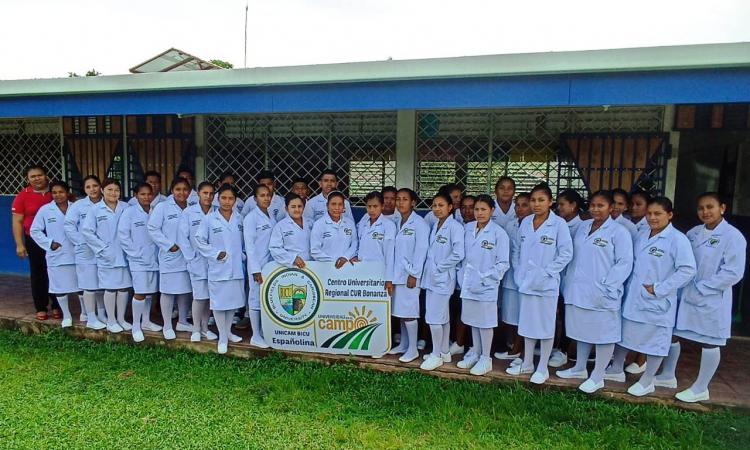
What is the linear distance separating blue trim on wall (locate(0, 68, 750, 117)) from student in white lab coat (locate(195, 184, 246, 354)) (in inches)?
35.1

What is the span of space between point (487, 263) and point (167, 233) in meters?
2.73

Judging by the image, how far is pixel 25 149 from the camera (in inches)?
278

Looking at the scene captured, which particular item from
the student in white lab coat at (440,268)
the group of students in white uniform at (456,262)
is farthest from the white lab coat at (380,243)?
the student in white lab coat at (440,268)

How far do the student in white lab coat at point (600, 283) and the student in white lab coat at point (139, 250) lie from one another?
3.54 metres

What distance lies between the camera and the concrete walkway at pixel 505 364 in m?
3.44

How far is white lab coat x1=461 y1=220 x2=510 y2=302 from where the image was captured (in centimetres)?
369

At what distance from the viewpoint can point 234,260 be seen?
429cm

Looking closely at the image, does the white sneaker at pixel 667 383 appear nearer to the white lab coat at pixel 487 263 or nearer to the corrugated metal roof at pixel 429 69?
the white lab coat at pixel 487 263

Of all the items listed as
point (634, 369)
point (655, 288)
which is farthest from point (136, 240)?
point (634, 369)

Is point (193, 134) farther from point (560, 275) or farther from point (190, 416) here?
point (560, 275)

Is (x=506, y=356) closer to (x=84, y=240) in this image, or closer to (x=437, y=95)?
(x=437, y=95)

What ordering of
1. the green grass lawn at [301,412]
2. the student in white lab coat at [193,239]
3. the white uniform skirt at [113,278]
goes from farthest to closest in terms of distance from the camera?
the white uniform skirt at [113,278], the student in white lab coat at [193,239], the green grass lawn at [301,412]

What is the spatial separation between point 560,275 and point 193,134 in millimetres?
4564

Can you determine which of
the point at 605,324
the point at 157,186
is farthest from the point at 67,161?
the point at 605,324
